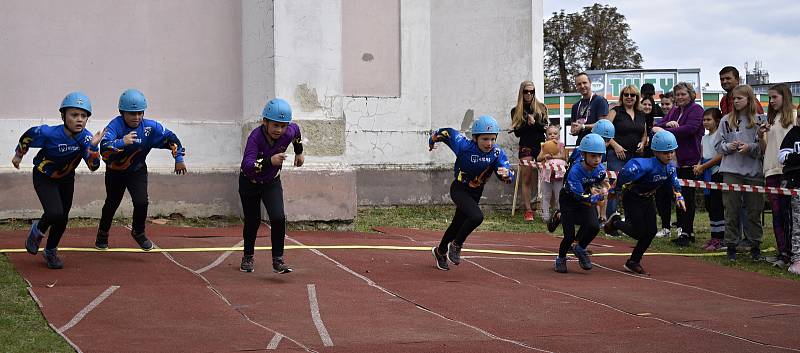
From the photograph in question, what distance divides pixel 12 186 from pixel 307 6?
4.82m

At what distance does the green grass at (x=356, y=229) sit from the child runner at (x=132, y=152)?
4.80 ft

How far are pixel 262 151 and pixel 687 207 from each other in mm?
6829

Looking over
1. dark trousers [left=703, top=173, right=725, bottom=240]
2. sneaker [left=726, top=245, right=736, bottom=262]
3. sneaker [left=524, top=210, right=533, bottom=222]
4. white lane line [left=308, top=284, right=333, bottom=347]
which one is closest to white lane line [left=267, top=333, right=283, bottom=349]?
white lane line [left=308, top=284, right=333, bottom=347]

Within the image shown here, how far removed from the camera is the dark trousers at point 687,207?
14.2 meters

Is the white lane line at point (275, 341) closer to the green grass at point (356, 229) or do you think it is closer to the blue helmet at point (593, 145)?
the green grass at point (356, 229)

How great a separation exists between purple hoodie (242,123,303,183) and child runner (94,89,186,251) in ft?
3.45

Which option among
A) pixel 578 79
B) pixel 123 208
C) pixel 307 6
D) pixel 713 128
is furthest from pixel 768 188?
pixel 123 208

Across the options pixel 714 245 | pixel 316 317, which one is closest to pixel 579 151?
pixel 714 245

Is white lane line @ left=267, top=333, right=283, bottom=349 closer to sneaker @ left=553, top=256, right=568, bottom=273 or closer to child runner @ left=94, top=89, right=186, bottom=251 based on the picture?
child runner @ left=94, top=89, right=186, bottom=251

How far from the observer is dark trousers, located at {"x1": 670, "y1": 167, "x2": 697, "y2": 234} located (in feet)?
46.6

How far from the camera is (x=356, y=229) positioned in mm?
14844

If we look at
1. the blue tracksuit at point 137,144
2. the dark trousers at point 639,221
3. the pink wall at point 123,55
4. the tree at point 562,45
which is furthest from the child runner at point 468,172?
the tree at point 562,45

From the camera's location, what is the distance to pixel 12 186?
541 inches

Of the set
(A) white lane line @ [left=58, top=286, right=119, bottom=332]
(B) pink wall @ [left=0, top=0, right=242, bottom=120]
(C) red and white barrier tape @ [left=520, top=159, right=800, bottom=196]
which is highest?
(B) pink wall @ [left=0, top=0, right=242, bottom=120]
